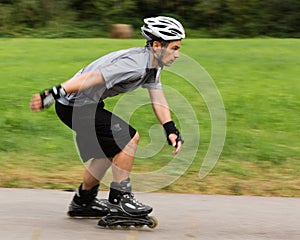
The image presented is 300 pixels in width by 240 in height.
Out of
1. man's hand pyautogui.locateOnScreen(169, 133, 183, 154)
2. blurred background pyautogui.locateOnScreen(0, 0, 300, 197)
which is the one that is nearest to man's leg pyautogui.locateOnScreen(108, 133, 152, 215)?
man's hand pyautogui.locateOnScreen(169, 133, 183, 154)

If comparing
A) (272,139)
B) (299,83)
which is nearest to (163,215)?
(272,139)

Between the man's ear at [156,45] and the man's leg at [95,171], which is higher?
the man's ear at [156,45]

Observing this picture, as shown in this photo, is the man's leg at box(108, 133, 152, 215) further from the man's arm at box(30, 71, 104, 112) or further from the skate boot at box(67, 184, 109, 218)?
the man's arm at box(30, 71, 104, 112)

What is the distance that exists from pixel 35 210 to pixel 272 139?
3.34 metres

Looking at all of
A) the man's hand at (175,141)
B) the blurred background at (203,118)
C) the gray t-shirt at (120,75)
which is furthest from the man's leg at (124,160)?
the blurred background at (203,118)

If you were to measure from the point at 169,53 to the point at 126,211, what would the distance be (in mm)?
1168

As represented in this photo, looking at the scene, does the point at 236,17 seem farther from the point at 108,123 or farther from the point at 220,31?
the point at 108,123

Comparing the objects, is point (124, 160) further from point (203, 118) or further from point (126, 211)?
point (203, 118)

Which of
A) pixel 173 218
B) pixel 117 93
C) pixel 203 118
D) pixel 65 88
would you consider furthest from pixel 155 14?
pixel 65 88

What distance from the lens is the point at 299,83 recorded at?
11234mm

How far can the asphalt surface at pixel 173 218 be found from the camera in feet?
17.8

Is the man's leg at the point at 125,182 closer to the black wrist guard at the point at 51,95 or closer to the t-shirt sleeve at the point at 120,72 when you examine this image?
the t-shirt sleeve at the point at 120,72

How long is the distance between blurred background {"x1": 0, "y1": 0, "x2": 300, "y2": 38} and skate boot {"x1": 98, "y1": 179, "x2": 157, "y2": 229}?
73.8ft

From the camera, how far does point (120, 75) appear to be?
5227mm
